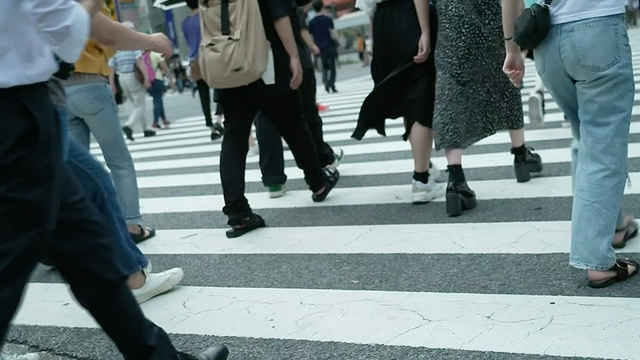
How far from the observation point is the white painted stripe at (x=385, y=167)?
17.1ft

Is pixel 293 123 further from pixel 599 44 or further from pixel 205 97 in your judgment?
pixel 205 97

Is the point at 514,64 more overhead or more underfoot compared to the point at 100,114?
more overhead

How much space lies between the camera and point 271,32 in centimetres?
414

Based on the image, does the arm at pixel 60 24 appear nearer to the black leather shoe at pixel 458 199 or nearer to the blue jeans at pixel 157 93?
the black leather shoe at pixel 458 199

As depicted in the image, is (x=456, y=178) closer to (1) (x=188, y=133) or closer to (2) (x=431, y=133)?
(2) (x=431, y=133)

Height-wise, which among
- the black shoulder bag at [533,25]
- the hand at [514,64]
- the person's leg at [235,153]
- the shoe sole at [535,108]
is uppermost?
the black shoulder bag at [533,25]

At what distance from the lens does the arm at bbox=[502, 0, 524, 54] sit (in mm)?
2814

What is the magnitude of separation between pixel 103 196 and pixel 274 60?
1.57m

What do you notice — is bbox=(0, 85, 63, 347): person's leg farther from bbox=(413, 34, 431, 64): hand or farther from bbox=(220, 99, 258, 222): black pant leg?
A: bbox=(413, 34, 431, 64): hand

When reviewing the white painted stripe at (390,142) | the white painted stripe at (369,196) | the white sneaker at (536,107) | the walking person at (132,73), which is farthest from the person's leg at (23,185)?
the walking person at (132,73)

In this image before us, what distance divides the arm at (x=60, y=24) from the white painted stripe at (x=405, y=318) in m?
1.35

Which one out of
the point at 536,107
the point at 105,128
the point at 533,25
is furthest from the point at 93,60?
the point at 536,107

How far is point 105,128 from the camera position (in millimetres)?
3953

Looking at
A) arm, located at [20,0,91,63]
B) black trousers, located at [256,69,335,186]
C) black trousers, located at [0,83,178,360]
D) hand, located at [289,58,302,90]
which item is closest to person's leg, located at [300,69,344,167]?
black trousers, located at [256,69,335,186]
